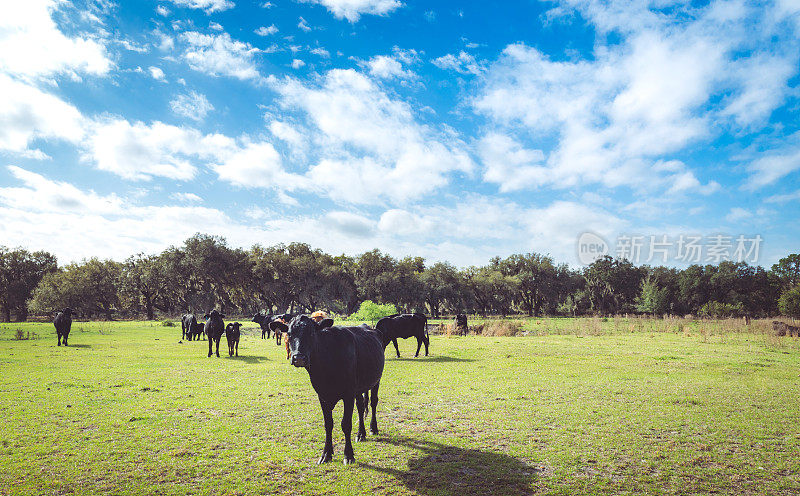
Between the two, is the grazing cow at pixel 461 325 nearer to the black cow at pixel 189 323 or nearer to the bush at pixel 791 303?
the black cow at pixel 189 323

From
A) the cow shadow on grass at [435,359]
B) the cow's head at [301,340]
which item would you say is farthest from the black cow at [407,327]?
the cow's head at [301,340]

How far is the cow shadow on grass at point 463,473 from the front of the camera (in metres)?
5.58

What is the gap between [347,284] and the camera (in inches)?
2911

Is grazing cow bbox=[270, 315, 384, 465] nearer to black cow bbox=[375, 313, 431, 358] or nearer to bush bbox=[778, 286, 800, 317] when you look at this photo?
black cow bbox=[375, 313, 431, 358]

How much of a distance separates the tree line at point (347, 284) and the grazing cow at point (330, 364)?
5762 centimetres

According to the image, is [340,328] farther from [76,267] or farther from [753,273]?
[753,273]

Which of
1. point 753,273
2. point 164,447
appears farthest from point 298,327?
point 753,273

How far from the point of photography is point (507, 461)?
6516 mm

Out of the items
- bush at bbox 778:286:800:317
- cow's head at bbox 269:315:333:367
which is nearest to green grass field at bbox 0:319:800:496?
cow's head at bbox 269:315:333:367

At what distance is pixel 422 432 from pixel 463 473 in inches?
77.7

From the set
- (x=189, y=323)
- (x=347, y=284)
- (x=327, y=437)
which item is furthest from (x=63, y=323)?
(x=347, y=284)

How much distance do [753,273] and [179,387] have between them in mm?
103246

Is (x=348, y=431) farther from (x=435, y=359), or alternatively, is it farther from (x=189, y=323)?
(x=189, y=323)

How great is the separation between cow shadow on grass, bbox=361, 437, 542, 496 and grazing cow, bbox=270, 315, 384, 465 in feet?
2.65
